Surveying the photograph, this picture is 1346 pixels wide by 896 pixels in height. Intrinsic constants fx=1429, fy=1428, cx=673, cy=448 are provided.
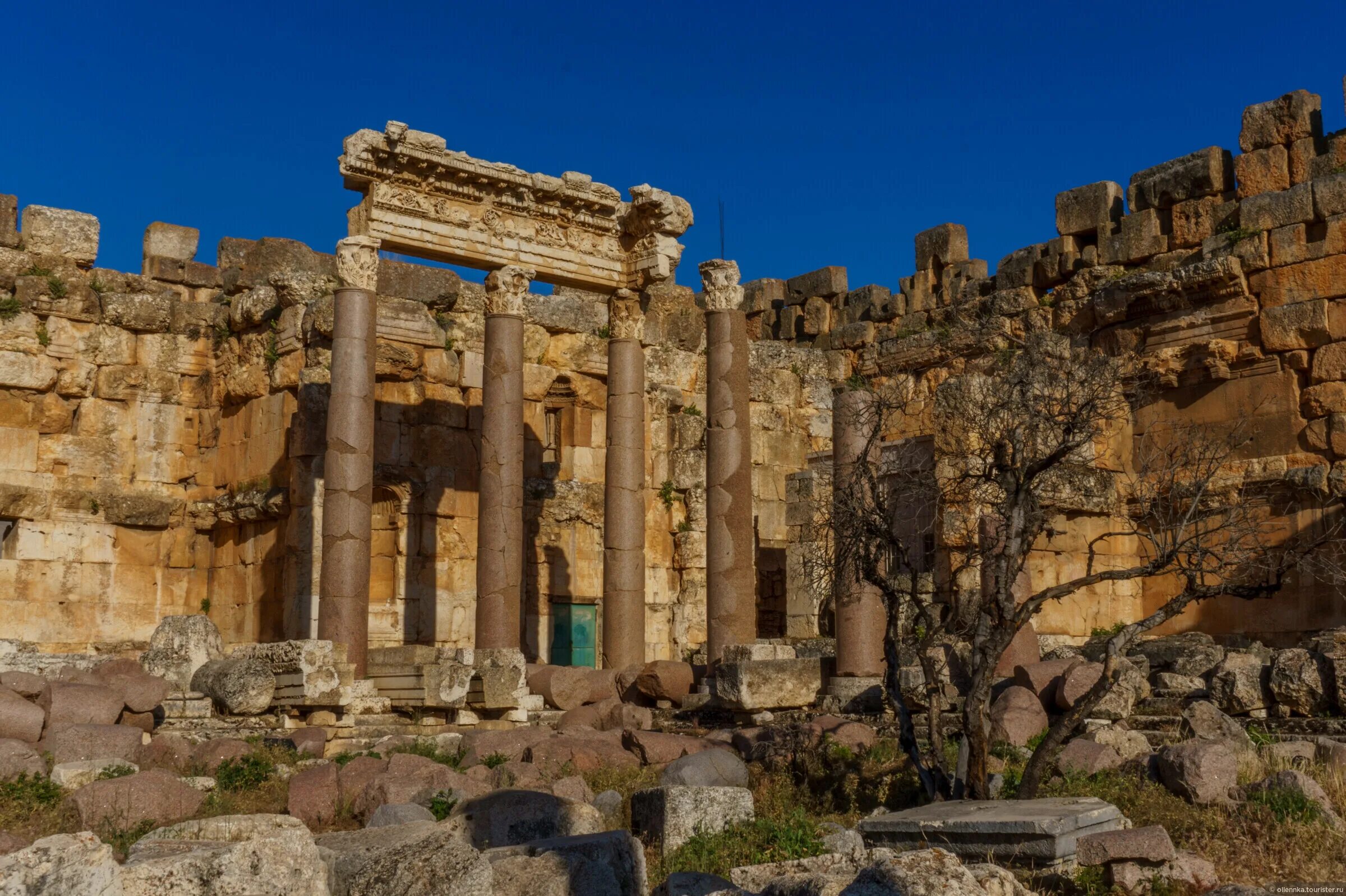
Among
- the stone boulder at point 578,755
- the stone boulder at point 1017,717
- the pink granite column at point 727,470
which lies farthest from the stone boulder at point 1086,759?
the pink granite column at point 727,470

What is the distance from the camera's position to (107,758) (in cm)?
1258

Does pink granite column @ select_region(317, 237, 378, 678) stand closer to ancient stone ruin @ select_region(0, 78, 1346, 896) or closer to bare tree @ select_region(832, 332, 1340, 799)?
ancient stone ruin @ select_region(0, 78, 1346, 896)

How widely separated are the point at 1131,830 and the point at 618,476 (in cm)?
1255

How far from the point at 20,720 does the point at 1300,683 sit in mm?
11622

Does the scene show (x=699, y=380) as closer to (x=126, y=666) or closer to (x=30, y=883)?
(x=126, y=666)

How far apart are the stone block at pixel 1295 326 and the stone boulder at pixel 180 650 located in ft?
46.3

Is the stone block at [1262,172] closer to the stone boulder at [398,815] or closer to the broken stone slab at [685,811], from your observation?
the broken stone slab at [685,811]

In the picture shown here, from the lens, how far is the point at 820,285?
27016mm

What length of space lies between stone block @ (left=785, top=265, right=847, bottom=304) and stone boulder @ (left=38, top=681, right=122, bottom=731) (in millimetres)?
16003

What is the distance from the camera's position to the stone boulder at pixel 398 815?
1023 cm

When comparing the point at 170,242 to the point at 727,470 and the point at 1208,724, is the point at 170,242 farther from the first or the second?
the point at 1208,724

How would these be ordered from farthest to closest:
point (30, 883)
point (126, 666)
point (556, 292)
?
1. point (556, 292)
2. point (126, 666)
3. point (30, 883)

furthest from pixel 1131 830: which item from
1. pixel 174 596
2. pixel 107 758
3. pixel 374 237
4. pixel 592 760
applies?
pixel 174 596

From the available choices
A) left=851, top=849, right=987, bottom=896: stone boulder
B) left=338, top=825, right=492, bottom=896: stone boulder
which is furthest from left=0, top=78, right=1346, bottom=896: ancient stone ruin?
left=851, top=849, right=987, bottom=896: stone boulder
